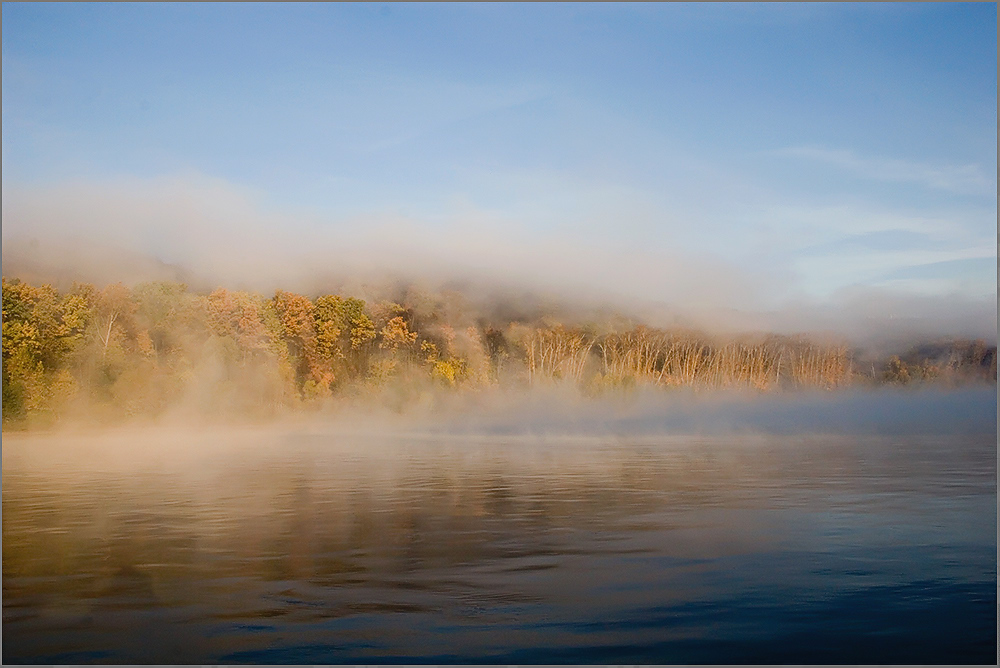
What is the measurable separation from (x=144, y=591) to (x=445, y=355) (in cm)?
6660

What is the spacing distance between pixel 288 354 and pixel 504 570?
60.1 m

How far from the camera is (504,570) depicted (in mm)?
11375

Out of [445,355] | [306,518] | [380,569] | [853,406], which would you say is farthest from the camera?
[853,406]

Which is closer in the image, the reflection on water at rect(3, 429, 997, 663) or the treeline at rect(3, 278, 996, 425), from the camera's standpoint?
the reflection on water at rect(3, 429, 997, 663)

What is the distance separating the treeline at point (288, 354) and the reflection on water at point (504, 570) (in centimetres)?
4083

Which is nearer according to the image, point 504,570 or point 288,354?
point 504,570

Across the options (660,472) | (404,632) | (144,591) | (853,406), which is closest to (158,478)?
(660,472)

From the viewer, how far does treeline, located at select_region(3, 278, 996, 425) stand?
2394 inches

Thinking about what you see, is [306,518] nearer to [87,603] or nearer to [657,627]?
[87,603]

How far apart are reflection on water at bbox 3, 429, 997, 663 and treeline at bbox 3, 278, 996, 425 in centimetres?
4083

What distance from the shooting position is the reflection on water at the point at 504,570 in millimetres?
8258

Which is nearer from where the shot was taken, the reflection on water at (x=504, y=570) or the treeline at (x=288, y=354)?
the reflection on water at (x=504, y=570)

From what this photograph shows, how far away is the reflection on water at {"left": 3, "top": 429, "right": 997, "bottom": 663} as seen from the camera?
27.1ft

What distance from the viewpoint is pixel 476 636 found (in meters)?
8.45
